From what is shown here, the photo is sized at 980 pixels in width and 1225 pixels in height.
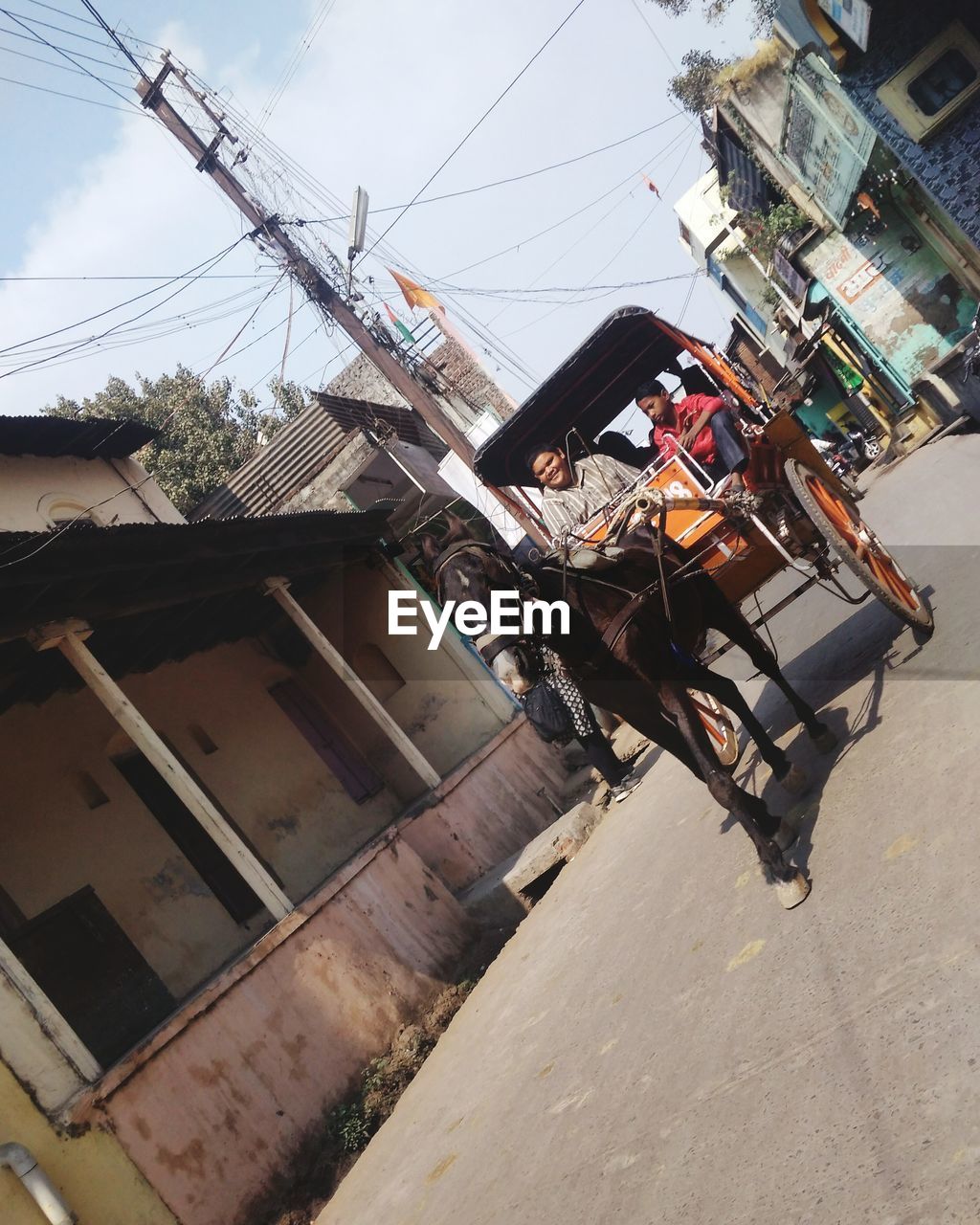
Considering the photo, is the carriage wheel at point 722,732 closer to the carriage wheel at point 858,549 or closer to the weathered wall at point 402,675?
the carriage wheel at point 858,549

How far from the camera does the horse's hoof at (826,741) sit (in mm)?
5926

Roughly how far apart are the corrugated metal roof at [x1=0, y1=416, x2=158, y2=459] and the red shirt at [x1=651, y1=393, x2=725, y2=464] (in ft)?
30.7

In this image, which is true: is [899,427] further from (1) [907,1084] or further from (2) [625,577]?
(1) [907,1084]

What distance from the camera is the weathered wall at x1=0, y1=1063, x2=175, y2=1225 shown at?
6203mm

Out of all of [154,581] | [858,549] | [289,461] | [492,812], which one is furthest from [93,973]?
[289,461]

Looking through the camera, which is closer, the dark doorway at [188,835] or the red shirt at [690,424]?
the red shirt at [690,424]

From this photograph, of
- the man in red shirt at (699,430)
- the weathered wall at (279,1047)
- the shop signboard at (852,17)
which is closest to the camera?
the weathered wall at (279,1047)

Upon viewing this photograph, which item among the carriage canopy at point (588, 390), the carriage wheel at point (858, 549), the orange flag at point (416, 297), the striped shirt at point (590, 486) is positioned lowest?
the carriage wheel at point (858, 549)

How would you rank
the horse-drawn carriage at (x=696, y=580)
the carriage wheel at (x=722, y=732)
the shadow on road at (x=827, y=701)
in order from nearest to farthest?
the horse-drawn carriage at (x=696, y=580) < the shadow on road at (x=827, y=701) < the carriage wheel at (x=722, y=732)

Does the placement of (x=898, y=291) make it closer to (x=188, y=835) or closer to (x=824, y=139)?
(x=824, y=139)

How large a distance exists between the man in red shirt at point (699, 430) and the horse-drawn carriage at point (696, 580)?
0.50 ft

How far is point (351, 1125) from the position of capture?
7.26m

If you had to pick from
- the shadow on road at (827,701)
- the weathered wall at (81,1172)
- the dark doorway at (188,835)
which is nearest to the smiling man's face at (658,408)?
the shadow on road at (827,701)

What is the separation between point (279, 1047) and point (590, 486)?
5010mm
